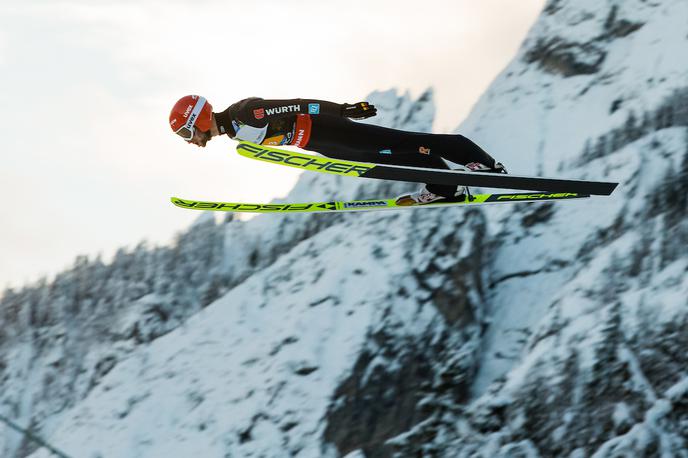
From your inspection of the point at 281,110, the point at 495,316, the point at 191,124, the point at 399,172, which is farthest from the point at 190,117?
the point at 495,316

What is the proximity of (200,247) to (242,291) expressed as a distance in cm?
2100

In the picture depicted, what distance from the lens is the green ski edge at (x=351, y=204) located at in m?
15.0

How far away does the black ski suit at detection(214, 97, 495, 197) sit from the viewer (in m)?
13.8

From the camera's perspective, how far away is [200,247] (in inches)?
2229

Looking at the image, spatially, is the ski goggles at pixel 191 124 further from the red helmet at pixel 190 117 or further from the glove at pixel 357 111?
the glove at pixel 357 111

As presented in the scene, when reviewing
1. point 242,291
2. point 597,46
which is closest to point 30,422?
point 242,291

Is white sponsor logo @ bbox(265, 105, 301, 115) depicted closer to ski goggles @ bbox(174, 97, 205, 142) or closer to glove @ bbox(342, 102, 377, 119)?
glove @ bbox(342, 102, 377, 119)

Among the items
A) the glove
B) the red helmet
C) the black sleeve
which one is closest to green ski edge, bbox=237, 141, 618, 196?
the black sleeve

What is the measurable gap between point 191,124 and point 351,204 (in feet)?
10.3

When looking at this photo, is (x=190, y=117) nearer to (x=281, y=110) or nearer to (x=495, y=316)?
(x=281, y=110)

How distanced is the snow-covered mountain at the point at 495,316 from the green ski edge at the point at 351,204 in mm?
9070

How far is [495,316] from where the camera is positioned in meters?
34.4

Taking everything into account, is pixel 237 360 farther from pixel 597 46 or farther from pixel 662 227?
pixel 597 46

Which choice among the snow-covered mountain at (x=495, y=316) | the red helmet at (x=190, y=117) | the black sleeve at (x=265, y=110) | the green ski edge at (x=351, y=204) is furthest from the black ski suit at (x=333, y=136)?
the snow-covered mountain at (x=495, y=316)
